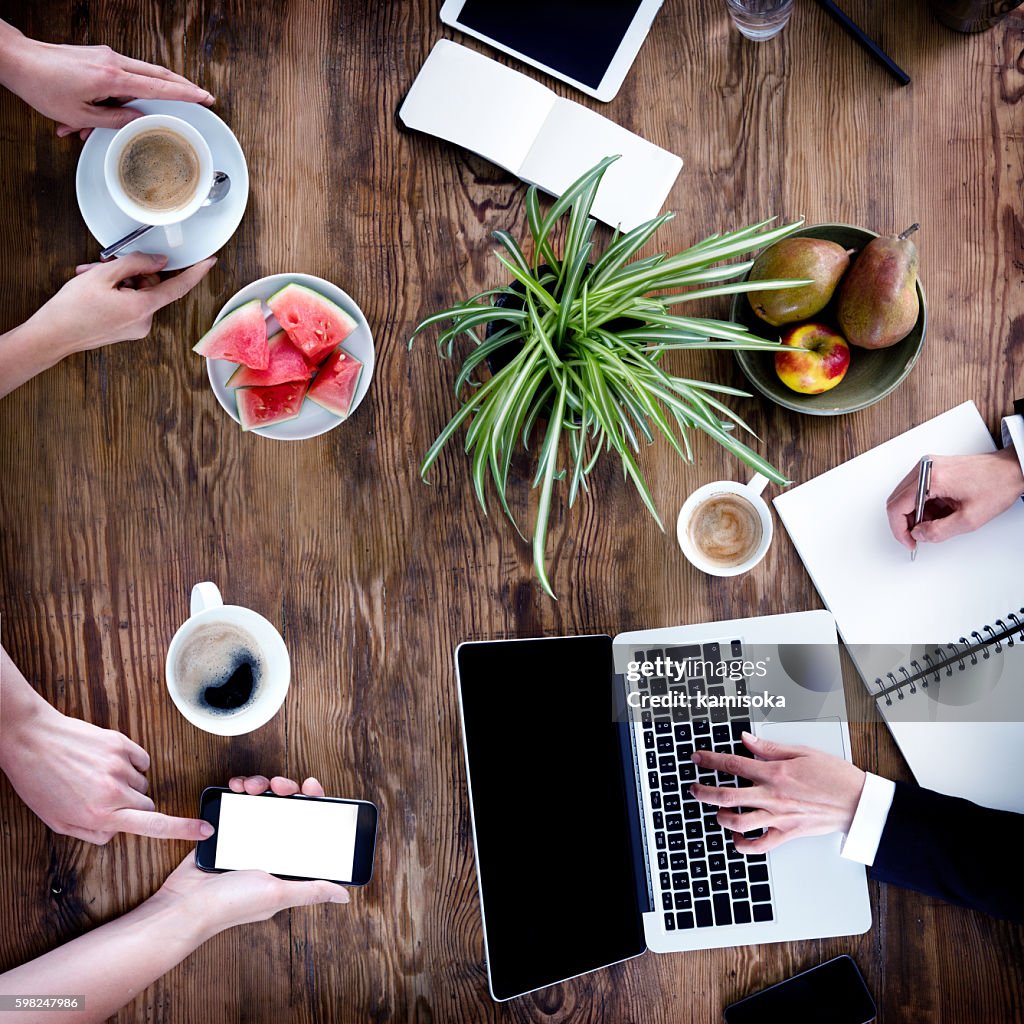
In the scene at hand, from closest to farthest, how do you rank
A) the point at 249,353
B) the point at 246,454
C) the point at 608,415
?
the point at 608,415 < the point at 249,353 < the point at 246,454

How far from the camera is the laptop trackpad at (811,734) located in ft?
4.09

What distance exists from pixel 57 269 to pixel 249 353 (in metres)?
0.33

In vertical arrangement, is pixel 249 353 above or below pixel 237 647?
above

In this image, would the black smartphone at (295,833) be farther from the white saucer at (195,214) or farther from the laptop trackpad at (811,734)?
the white saucer at (195,214)

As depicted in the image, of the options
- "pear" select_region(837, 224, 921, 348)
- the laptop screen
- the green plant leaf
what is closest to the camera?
the green plant leaf

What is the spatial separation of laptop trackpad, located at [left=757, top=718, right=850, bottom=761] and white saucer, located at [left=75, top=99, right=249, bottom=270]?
992mm

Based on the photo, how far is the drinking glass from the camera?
1227 millimetres

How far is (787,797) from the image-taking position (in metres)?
1.20

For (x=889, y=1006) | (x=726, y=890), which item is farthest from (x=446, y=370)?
(x=889, y=1006)

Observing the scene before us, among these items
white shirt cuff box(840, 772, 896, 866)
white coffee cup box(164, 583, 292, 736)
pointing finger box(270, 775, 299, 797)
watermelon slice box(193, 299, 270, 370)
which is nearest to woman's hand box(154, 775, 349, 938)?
pointing finger box(270, 775, 299, 797)

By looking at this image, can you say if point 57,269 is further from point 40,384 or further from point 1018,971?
point 1018,971

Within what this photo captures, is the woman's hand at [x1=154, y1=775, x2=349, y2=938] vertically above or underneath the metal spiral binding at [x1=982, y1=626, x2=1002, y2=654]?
underneath

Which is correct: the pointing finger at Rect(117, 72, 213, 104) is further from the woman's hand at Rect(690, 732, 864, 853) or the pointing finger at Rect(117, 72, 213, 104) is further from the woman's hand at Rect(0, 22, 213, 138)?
the woman's hand at Rect(690, 732, 864, 853)

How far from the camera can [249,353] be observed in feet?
3.81
